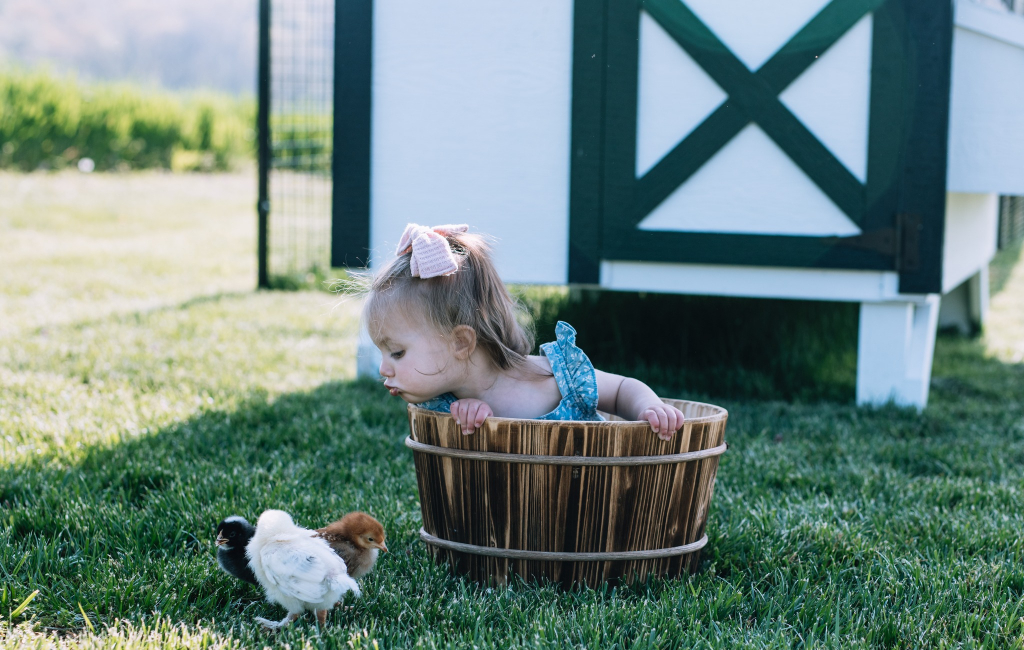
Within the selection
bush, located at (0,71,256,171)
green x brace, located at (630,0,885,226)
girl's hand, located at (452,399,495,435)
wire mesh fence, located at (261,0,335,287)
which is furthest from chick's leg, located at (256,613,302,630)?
bush, located at (0,71,256,171)

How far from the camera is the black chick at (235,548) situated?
201 centimetres

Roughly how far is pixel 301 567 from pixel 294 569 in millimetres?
15

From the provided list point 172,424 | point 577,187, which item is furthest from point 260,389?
point 577,187

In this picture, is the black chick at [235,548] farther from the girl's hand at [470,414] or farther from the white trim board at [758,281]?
the white trim board at [758,281]

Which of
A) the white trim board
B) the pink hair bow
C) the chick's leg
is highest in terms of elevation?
the pink hair bow

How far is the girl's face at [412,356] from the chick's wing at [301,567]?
0.45 metres

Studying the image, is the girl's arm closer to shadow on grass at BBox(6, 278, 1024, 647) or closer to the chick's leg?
shadow on grass at BBox(6, 278, 1024, 647)

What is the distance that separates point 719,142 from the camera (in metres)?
4.02

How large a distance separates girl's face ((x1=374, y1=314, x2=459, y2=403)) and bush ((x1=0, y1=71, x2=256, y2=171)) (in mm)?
12008

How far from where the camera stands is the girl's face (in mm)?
2143

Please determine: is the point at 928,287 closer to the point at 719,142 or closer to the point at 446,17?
the point at 719,142

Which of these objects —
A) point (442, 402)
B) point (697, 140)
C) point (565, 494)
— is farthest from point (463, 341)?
point (697, 140)

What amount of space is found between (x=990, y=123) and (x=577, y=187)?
6.09ft

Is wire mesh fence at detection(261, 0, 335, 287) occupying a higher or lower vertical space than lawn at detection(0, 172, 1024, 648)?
higher
